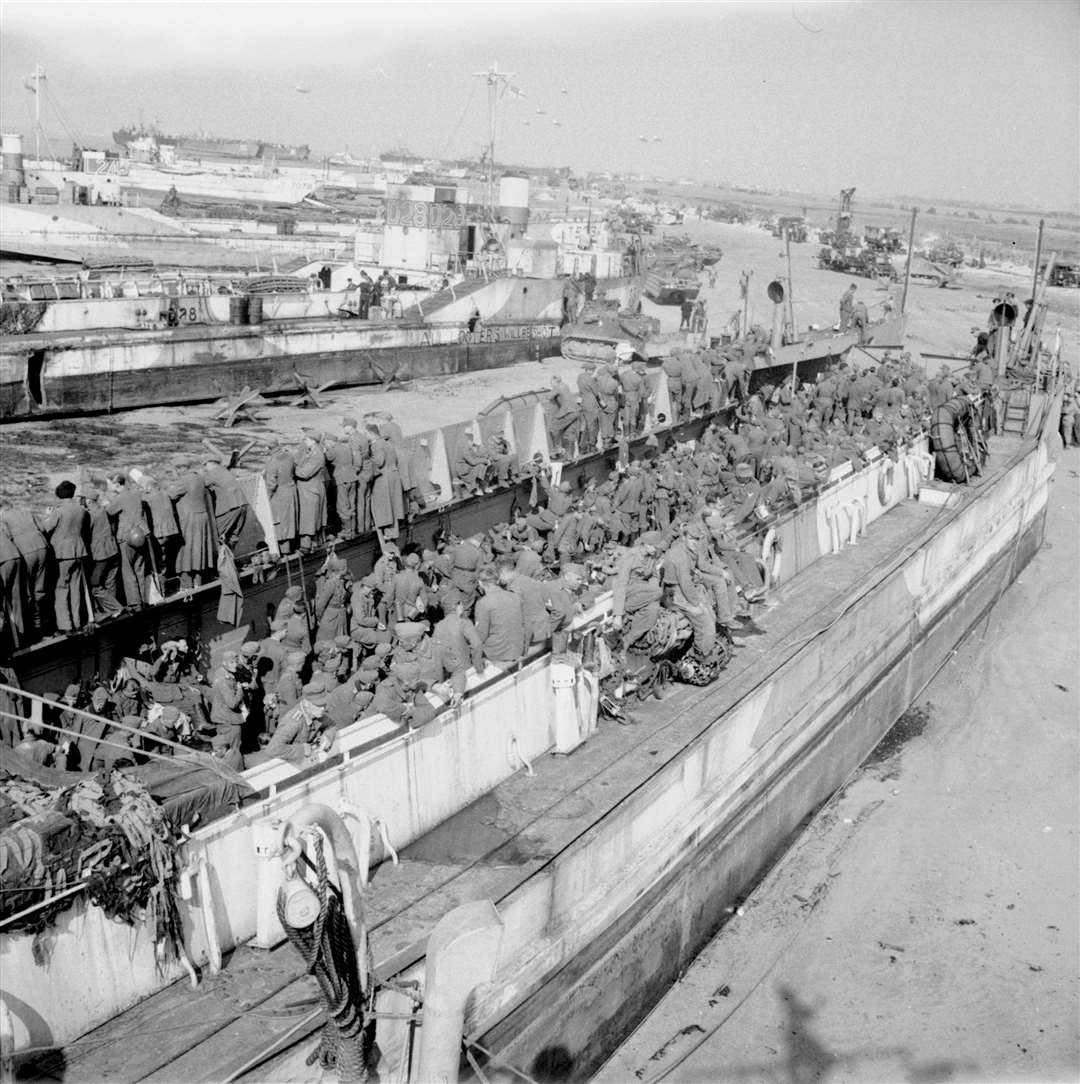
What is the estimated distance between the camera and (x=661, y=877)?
29.1 feet

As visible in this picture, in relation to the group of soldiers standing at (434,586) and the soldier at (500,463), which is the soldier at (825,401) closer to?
the group of soldiers standing at (434,586)

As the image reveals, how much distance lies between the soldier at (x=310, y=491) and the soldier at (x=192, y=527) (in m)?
1.31

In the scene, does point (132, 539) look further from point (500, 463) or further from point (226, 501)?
point (500, 463)

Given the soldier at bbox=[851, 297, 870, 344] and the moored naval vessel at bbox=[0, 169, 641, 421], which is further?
the soldier at bbox=[851, 297, 870, 344]

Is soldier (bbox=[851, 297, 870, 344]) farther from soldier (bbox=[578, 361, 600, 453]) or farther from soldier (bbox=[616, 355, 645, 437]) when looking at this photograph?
soldier (bbox=[578, 361, 600, 453])

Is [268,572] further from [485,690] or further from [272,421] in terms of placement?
[272,421]

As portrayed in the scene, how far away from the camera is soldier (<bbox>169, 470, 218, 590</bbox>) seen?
11.0 metres

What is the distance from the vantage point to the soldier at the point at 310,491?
12320 mm

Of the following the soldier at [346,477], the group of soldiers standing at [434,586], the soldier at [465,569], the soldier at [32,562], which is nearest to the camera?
the group of soldiers standing at [434,586]

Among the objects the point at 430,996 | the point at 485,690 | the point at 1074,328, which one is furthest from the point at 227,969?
the point at 1074,328

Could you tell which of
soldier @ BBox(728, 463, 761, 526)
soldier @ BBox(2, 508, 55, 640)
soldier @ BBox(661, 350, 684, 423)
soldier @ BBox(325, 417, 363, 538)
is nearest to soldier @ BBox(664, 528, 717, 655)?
soldier @ BBox(728, 463, 761, 526)

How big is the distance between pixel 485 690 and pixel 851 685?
5.39m

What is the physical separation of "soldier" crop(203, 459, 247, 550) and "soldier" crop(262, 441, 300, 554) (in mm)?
560

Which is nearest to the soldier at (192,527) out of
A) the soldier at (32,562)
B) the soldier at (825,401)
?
the soldier at (32,562)
